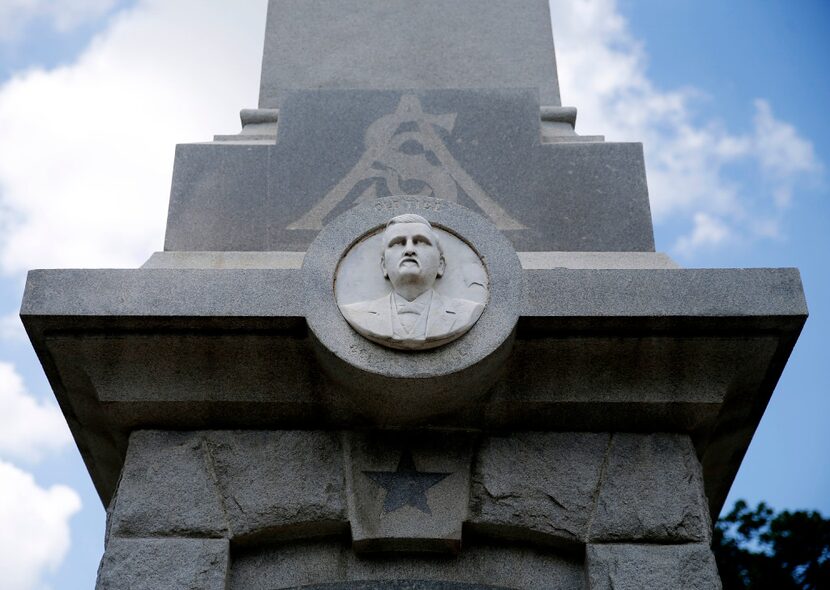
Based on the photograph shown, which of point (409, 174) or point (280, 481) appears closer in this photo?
point (280, 481)

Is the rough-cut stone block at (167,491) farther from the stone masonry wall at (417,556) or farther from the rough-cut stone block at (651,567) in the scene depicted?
the rough-cut stone block at (651,567)

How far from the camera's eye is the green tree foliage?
857 cm

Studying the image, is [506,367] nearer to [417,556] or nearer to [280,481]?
[417,556]

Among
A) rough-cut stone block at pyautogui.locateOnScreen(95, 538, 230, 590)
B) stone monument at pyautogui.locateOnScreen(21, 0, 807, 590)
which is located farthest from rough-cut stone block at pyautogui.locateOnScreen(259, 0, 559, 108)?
rough-cut stone block at pyautogui.locateOnScreen(95, 538, 230, 590)

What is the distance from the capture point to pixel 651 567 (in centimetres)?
376

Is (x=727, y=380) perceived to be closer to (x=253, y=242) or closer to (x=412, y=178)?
(x=412, y=178)

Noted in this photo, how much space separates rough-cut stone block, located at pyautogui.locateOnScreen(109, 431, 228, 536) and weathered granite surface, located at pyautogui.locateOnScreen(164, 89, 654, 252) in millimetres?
987

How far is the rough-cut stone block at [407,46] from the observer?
547cm

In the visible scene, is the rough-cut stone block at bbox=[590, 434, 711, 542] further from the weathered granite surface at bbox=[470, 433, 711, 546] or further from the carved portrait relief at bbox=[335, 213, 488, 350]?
the carved portrait relief at bbox=[335, 213, 488, 350]

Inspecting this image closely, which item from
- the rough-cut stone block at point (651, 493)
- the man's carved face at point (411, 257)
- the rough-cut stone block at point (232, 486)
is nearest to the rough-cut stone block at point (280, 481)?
the rough-cut stone block at point (232, 486)

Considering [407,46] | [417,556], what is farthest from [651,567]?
[407,46]

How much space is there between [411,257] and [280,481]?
3.32ft

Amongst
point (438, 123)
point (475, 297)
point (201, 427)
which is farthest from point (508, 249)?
point (201, 427)

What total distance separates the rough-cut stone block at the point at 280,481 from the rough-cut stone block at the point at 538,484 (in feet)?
1.84
